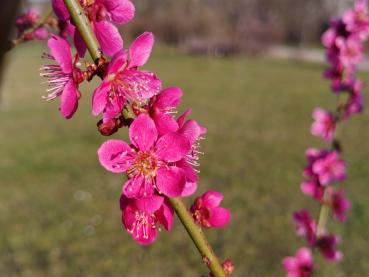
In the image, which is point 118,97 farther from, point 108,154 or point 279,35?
point 279,35

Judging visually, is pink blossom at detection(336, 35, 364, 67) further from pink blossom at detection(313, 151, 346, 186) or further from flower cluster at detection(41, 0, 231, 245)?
flower cluster at detection(41, 0, 231, 245)

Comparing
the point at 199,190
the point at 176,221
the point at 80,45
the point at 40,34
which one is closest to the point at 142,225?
the point at 80,45

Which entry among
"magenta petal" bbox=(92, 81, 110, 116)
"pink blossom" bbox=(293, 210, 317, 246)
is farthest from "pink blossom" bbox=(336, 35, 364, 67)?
"magenta petal" bbox=(92, 81, 110, 116)

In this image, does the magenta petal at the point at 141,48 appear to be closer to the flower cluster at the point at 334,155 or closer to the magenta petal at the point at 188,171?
the magenta petal at the point at 188,171

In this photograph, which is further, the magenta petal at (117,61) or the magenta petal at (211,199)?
the magenta petal at (211,199)

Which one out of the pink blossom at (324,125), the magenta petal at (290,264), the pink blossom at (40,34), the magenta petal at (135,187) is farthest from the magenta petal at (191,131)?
the pink blossom at (324,125)

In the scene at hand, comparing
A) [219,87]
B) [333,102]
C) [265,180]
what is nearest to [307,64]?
[219,87]

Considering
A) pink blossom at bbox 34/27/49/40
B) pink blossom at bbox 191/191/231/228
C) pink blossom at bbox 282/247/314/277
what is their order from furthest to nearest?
1. pink blossom at bbox 282/247/314/277
2. pink blossom at bbox 34/27/49/40
3. pink blossom at bbox 191/191/231/228
